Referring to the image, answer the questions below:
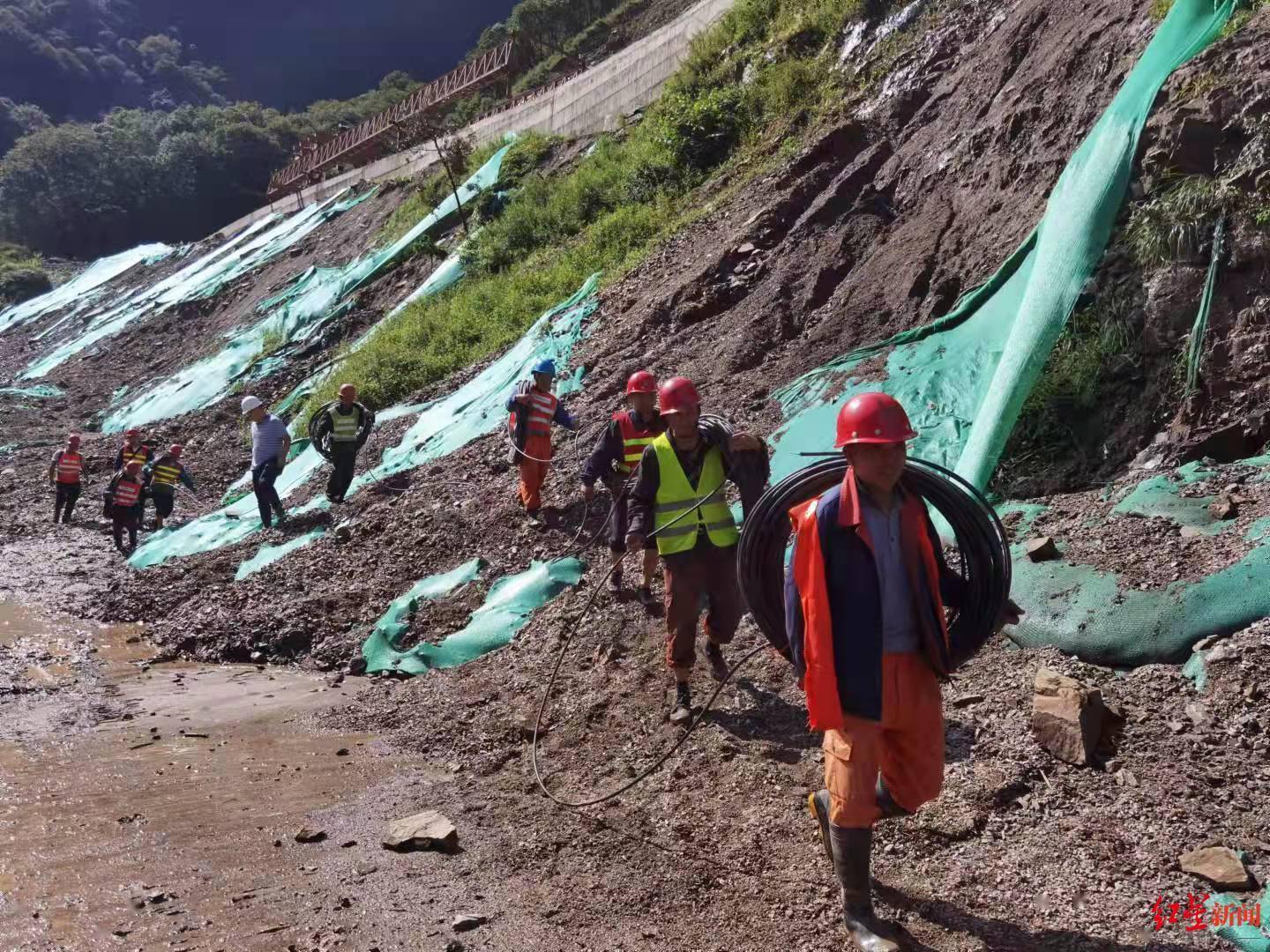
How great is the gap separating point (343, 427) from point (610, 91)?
41.2 ft

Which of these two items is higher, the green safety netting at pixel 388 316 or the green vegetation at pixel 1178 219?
the green vegetation at pixel 1178 219

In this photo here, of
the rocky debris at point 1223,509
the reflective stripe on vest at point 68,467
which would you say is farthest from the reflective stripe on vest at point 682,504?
the reflective stripe on vest at point 68,467

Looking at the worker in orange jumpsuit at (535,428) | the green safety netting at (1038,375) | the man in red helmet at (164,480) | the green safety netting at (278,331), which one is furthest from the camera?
the green safety netting at (278,331)

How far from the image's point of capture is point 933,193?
8.89 metres

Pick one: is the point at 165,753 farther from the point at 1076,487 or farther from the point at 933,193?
the point at 933,193

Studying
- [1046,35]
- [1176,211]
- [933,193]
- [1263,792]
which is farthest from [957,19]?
[1263,792]

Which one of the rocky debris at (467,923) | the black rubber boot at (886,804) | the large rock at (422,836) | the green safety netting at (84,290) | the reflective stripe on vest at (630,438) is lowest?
the large rock at (422,836)

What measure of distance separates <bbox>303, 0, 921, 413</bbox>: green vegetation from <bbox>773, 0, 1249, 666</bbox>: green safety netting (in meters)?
5.53

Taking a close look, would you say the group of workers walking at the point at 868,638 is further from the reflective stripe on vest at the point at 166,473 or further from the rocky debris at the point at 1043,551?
the reflective stripe on vest at the point at 166,473

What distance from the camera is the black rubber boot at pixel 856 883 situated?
9.70 ft

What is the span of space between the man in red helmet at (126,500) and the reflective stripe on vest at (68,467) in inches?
72.8

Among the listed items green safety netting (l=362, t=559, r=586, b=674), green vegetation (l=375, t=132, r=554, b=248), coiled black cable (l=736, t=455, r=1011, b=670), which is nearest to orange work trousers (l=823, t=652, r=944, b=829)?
coiled black cable (l=736, t=455, r=1011, b=670)

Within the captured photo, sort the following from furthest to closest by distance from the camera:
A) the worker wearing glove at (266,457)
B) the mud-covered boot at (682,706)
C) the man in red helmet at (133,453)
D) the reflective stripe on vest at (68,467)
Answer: the reflective stripe on vest at (68,467) < the man in red helmet at (133,453) < the worker wearing glove at (266,457) < the mud-covered boot at (682,706)

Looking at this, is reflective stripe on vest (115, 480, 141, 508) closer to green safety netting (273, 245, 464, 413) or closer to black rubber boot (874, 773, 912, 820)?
green safety netting (273, 245, 464, 413)
